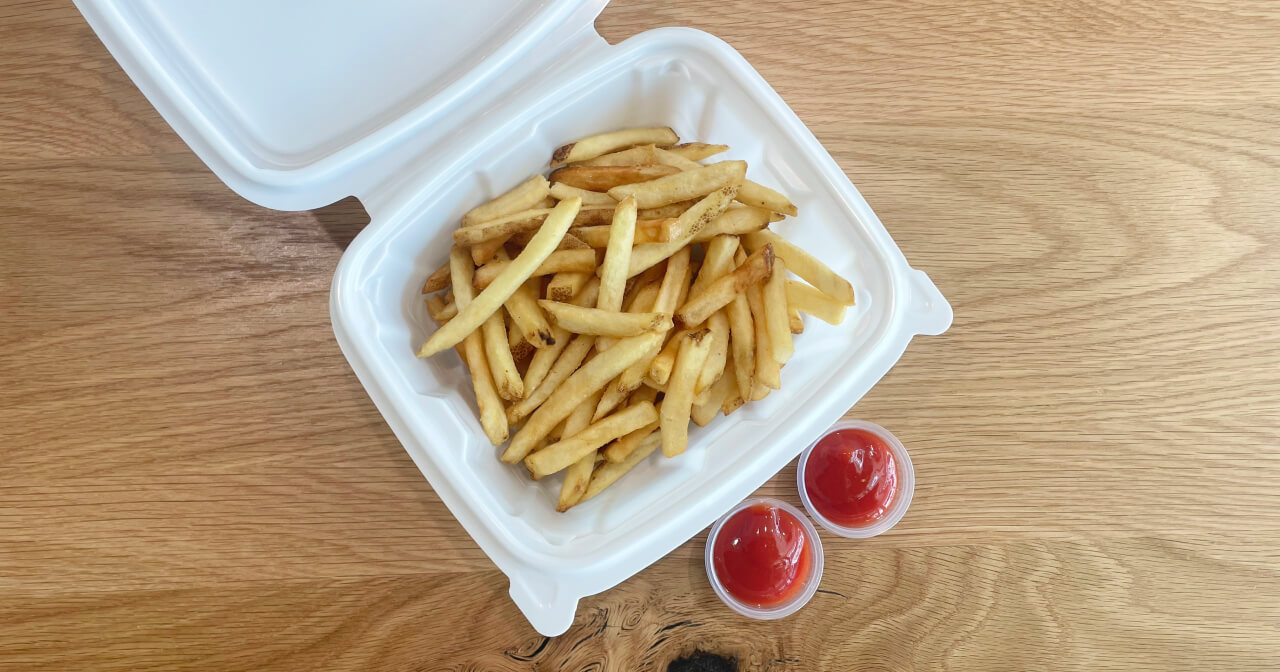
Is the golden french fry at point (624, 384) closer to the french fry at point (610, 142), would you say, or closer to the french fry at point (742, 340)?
the french fry at point (742, 340)

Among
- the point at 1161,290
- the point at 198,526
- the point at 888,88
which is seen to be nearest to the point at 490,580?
the point at 198,526

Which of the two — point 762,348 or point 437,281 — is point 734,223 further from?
point 437,281

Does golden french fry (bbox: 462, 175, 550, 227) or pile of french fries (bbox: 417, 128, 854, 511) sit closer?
Result: pile of french fries (bbox: 417, 128, 854, 511)

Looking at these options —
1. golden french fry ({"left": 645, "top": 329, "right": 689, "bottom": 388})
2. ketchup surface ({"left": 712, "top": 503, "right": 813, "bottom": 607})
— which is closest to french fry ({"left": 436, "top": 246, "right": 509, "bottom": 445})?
golden french fry ({"left": 645, "top": 329, "right": 689, "bottom": 388})

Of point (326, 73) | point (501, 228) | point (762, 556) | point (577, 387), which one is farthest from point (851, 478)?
point (326, 73)

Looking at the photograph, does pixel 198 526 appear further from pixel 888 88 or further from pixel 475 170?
pixel 888 88

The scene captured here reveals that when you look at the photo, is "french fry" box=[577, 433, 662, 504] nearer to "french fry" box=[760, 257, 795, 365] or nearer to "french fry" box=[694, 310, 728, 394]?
"french fry" box=[694, 310, 728, 394]
